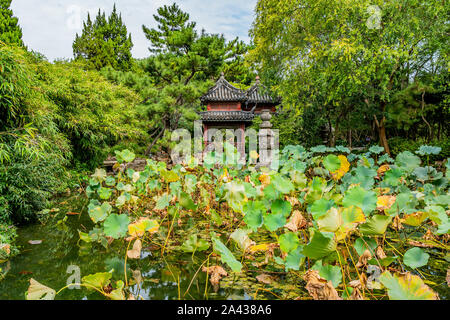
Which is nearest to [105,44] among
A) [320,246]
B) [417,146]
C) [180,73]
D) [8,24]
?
[8,24]

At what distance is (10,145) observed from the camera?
2549mm

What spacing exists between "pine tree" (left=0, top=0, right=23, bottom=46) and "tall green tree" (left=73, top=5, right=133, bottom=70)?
449cm

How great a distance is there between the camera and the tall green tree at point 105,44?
1508cm

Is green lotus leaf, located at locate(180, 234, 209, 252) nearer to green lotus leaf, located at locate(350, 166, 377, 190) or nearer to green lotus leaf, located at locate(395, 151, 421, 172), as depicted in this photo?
green lotus leaf, located at locate(350, 166, 377, 190)

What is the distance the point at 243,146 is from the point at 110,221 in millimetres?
9353

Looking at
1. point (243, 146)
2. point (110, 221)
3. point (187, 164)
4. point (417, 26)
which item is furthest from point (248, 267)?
point (243, 146)

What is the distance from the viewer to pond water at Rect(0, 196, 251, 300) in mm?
1379

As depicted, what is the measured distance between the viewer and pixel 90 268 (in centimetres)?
169

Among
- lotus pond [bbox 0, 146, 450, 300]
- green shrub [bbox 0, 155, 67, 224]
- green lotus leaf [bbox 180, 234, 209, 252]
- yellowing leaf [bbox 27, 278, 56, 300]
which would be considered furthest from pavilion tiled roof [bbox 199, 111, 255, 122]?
yellowing leaf [bbox 27, 278, 56, 300]

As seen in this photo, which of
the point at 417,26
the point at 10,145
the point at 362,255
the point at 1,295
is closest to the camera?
the point at 362,255

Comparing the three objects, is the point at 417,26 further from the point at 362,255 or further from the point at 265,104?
the point at 265,104

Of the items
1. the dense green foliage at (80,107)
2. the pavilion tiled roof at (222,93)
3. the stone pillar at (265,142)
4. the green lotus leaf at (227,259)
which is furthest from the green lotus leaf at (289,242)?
the pavilion tiled roof at (222,93)

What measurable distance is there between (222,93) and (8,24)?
8.35 meters

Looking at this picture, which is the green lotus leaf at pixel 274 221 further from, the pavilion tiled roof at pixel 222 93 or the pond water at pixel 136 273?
the pavilion tiled roof at pixel 222 93
